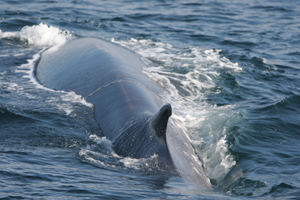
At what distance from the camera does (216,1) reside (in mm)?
28281

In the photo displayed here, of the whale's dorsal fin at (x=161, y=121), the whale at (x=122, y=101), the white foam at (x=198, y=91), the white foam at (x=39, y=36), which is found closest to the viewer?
the whale's dorsal fin at (x=161, y=121)

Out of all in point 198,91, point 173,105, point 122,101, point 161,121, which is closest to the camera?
point 161,121

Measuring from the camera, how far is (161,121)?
5.50 m

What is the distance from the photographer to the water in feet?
17.9

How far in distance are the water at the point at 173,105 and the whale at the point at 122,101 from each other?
0.26 m

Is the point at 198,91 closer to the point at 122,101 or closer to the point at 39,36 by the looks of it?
the point at 122,101

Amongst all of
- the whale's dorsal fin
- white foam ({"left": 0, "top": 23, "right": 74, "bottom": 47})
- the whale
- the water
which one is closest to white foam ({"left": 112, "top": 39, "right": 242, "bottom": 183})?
the water

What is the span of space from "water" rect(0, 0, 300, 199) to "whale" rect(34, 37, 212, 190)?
26 cm

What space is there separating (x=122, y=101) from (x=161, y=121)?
2371 millimetres

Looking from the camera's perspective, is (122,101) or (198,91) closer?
(122,101)

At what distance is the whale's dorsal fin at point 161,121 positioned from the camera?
5383 millimetres

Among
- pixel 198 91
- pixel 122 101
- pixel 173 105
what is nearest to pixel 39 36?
pixel 198 91

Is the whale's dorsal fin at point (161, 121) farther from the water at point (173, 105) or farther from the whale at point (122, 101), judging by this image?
the water at point (173, 105)

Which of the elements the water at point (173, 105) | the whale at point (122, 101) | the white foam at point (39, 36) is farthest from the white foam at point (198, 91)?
the white foam at point (39, 36)
